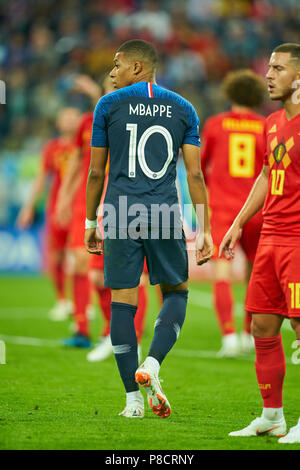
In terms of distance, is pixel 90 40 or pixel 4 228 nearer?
pixel 4 228

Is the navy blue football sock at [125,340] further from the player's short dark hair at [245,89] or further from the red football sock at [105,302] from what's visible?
the player's short dark hair at [245,89]

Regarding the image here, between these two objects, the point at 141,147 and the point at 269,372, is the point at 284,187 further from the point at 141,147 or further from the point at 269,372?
the point at 269,372

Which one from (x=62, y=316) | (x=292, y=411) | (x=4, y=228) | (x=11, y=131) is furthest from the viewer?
(x=11, y=131)

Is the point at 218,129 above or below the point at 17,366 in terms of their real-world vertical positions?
above

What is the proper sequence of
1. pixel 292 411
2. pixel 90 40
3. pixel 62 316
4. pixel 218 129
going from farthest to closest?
pixel 90 40 → pixel 62 316 → pixel 218 129 → pixel 292 411

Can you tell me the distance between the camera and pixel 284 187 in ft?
13.2

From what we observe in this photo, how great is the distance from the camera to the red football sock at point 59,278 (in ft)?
34.2

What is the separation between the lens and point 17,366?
20.6 feet

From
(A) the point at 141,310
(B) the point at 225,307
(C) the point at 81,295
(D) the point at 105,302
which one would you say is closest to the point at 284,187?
(A) the point at 141,310

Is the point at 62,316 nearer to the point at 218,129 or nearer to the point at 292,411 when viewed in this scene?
the point at 218,129

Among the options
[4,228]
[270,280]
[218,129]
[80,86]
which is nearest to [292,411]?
[270,280]

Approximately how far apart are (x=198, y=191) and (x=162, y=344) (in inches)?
34.0

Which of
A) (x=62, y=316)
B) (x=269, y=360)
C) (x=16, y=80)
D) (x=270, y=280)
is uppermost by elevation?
(x=16, y=80)
